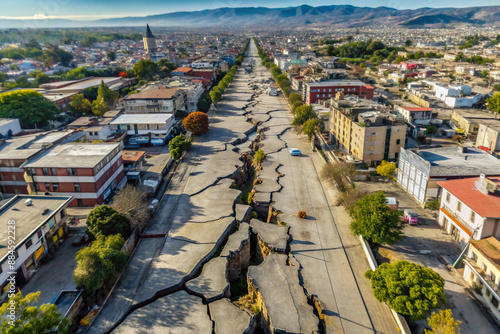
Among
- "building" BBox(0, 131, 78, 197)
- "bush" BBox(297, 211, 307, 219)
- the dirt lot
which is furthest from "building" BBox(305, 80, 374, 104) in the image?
"building" BBox(0, 131, 78, 197)

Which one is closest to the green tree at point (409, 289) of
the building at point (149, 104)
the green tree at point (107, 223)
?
the green tree at point (107, 223)

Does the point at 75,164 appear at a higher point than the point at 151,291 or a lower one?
higher

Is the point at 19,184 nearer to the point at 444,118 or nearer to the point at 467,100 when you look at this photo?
the point at 444,118

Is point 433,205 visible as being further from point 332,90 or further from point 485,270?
point 332,90

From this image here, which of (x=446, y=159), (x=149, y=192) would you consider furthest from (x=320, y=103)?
(x=149, y=192)

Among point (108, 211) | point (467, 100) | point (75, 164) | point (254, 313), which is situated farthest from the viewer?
point (467, 100)

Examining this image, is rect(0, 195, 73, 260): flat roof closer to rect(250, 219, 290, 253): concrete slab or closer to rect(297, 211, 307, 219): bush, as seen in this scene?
rect(250, 219, 290, 253): concrete slab

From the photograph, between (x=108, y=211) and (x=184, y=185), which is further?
(x=184, y=185)

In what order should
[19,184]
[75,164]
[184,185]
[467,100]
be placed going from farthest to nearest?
[467,100], [184,185], [19,184], [75,164]
